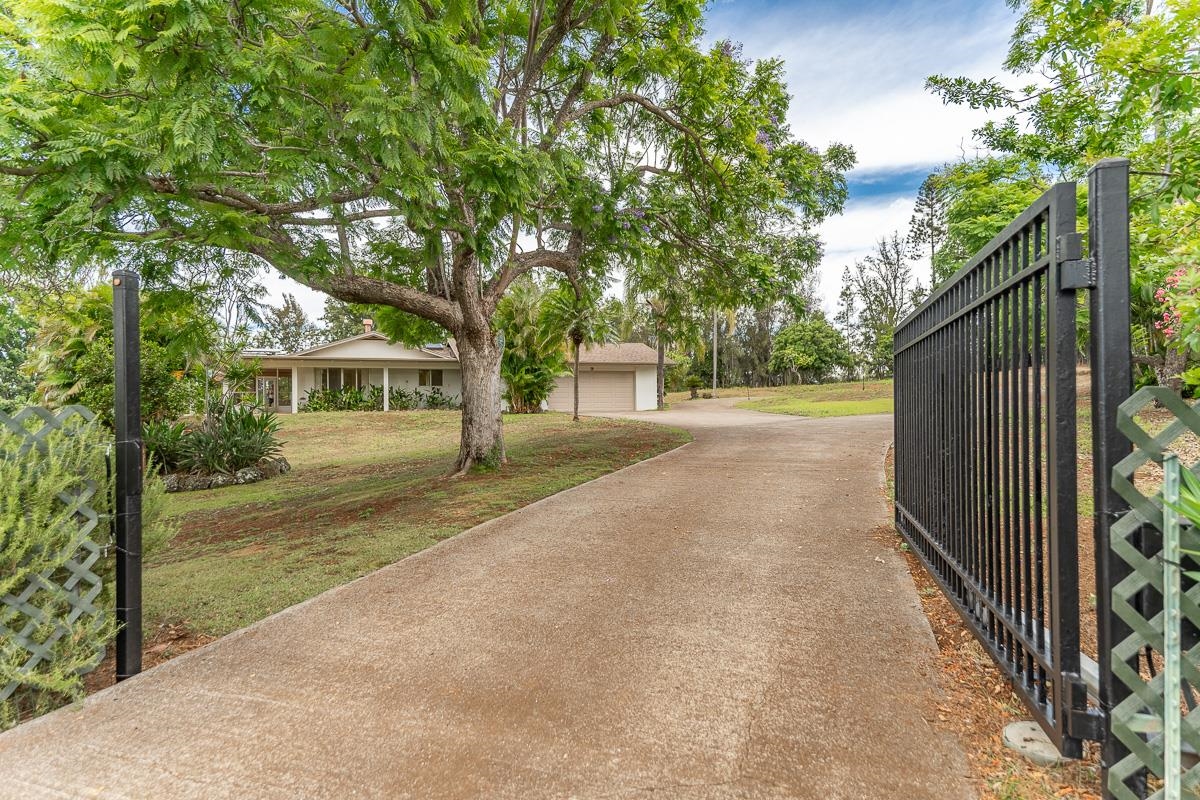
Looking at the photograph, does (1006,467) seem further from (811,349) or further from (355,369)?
(811,349)

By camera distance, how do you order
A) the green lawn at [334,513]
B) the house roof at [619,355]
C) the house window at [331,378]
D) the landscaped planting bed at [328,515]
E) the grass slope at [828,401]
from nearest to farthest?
1. the landscaped planting bed at [328,515]
2. the green lawn at [334,513]
3. the grass slope at [828,401]
4. the house window at [331,378]
5. the house roof at [619,355]

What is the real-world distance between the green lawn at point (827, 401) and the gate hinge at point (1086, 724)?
21154 mm

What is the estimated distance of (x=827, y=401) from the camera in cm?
2961

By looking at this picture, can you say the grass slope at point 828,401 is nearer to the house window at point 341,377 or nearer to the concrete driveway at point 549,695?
the concrete driveway at point 549,695

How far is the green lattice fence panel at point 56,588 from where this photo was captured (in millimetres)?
2512

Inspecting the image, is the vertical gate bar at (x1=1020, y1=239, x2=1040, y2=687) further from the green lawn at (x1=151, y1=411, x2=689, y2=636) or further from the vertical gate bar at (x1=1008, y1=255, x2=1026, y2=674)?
the green lawn at (x1=151, y1=411, x2=689, y2=636)

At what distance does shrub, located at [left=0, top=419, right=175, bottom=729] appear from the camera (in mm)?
2451

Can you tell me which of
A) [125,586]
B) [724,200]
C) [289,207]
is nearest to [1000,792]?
[125,586]

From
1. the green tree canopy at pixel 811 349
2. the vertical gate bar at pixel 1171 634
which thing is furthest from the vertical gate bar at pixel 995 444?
the green tree canopy at pixel 811 349

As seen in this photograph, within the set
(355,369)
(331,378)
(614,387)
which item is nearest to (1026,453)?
(614,387)

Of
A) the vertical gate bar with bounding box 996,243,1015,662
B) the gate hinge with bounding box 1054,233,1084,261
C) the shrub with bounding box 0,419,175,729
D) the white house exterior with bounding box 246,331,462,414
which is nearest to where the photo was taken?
the gate hinge with bounding box 1054,233,1084,261

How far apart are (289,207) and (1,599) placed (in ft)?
14.3

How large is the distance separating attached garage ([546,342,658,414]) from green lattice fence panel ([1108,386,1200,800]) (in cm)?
2835

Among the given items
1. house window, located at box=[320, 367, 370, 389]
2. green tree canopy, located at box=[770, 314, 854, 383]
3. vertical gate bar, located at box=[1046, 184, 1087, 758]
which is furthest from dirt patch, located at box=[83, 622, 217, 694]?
green tree canopy, located at box=[770, 314, 854, 383]
